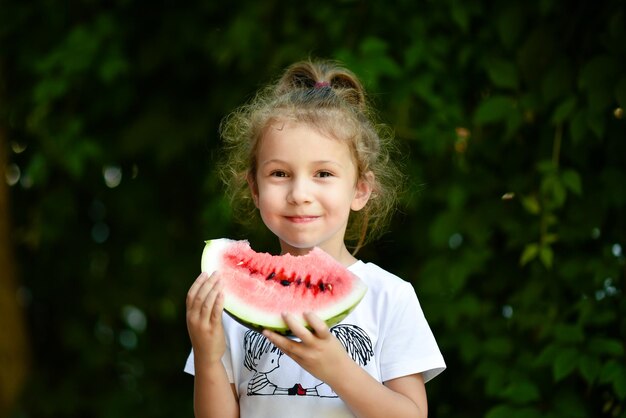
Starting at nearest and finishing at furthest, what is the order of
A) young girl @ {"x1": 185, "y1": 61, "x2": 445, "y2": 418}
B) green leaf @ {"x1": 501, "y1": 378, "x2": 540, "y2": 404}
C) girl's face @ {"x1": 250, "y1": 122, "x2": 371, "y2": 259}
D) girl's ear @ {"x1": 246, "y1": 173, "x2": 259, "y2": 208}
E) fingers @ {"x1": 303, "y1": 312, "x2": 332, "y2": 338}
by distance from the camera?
fingers @ {"x1": 303, "y1": 312, "x2": 332, "y2": 338}
young girl @ {"x1": 185, "y1": 61, "x2": 445, "y2": 418}
girl's face @ {"x1": 250, "y1": 122, "x2": 371, "y2": 259}
girl's ear @ {"x1": 246, "y1": 173, "x2": 259, "y2": 208}
green leaf @ {"x1": 501, "y1": 378, "x2": 540, "y2": 404}

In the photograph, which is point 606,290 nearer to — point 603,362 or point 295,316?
point 603,362

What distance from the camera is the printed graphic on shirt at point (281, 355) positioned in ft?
5.67

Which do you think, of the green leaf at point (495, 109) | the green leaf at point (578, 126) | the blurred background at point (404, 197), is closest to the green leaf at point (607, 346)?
the blurred background at point (404, 197)

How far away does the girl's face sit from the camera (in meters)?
1.77

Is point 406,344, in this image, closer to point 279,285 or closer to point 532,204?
point 279,285

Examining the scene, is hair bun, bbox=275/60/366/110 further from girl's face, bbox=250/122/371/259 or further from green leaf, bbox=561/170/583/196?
green leaf, bbox=561/170/583/196

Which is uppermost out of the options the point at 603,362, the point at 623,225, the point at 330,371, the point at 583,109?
A: the point at 583,109

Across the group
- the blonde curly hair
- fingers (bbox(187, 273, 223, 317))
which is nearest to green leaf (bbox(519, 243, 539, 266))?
the blonde curly hair

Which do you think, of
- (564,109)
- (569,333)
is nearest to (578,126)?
(564,109)

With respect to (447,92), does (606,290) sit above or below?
below

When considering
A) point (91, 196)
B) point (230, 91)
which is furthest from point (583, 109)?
point (91, 196)

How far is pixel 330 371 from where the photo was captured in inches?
62.3

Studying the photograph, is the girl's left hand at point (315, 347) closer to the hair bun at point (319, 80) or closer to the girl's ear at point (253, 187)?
the girl's ear at point (253, 187)

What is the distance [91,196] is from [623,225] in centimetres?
248
